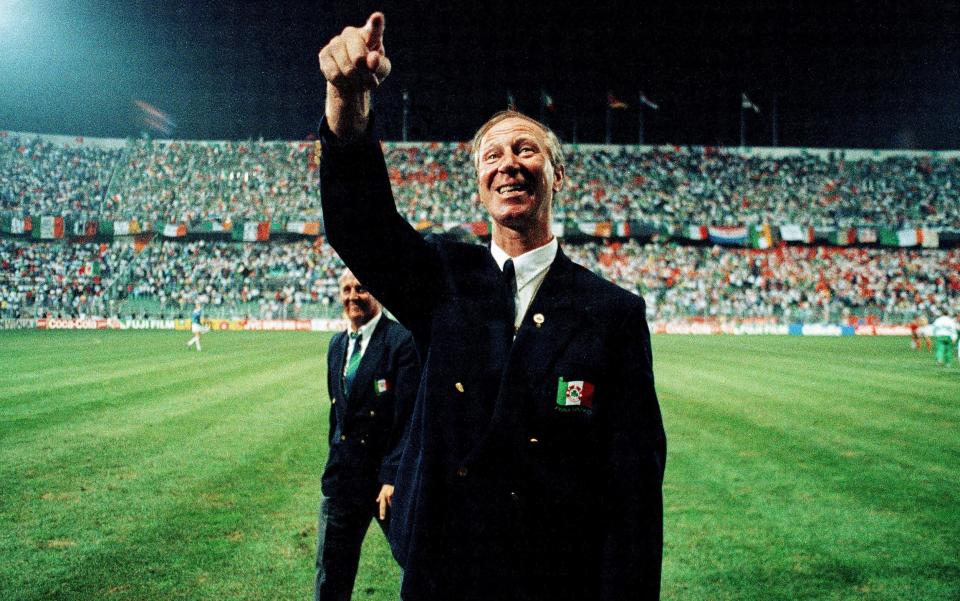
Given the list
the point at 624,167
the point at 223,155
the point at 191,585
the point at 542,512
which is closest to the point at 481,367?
the point at 542,512

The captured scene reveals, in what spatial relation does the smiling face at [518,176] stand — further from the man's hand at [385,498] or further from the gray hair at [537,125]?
the man's hand at [385,498]

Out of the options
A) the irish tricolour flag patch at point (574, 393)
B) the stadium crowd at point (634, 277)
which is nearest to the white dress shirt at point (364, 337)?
the irish tricolour flag patch at point (574, 393)

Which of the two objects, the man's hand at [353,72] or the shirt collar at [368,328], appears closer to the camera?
the man's hand at [353,72]

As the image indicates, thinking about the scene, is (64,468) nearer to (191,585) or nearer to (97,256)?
(191,585)

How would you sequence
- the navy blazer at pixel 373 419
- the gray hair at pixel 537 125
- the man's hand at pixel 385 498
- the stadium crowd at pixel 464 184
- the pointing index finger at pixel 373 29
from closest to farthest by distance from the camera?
the pointing index finger at pixel 373 29
the gray hair at pixel 537 125
the man's hand at pixel 385 498
the navy blazer at pixel 373 419
the stadium crowd at pixel 464 184

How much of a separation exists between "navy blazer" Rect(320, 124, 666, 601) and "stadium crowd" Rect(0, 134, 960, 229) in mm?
43757

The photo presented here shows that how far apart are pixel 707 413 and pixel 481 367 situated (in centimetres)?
1111

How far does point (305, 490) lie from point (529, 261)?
6141 millimetres

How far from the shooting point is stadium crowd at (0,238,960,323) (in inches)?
1565

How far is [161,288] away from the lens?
1662 inches

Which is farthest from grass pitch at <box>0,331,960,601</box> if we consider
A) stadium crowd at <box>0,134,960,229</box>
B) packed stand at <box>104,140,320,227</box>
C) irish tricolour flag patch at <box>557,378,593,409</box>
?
packed stand at <box>104,140,320,227</box>

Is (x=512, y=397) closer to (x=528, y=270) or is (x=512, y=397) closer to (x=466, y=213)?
(x=528, y=270)

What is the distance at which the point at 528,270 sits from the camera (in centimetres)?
201

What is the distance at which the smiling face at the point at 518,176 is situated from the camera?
1.95m
